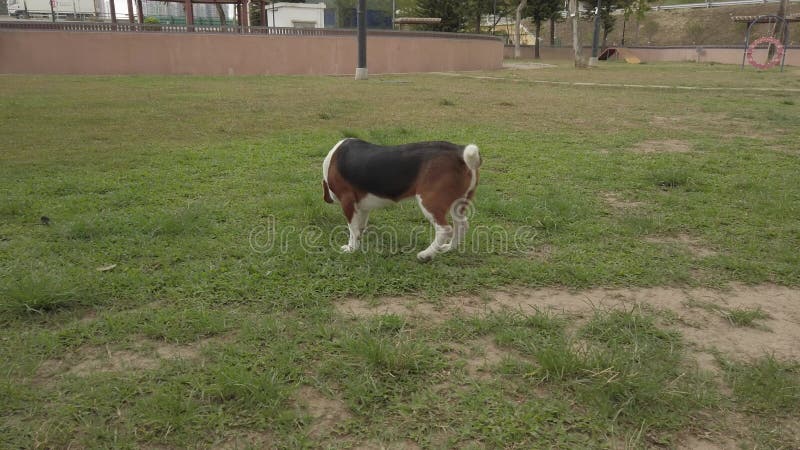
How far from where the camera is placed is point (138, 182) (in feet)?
18.4

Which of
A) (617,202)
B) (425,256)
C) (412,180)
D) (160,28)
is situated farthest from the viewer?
(160,28)

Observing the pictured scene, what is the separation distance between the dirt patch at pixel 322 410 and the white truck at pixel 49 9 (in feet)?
168

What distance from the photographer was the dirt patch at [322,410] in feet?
7.28

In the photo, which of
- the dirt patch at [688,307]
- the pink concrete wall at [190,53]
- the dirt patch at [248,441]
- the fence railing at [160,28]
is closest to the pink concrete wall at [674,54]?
the pink concrete wall at [190,53]

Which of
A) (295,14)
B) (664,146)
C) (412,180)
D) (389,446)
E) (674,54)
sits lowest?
(389,446)

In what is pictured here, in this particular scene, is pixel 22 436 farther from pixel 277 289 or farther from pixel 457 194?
pixel 457 194

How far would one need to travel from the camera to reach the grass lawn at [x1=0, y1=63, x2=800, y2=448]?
2254 mm

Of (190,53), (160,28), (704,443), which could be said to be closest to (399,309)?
(704,443)

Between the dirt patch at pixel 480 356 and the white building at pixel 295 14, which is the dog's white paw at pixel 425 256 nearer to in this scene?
the dirt patch at pixel 480 356

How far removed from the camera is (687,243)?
423 cm

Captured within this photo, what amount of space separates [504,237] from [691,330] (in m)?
1.59

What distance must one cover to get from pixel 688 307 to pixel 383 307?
5.90 ft

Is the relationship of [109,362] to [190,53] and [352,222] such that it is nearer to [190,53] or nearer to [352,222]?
[352,222]

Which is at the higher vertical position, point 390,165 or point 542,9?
point 542,9
